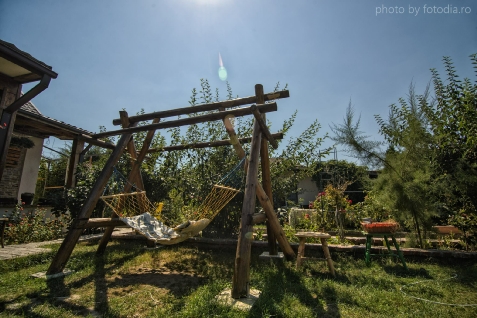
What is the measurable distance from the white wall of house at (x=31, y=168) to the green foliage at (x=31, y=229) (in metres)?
1.48

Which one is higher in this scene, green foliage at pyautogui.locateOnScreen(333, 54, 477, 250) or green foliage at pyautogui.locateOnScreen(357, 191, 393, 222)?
green foliage at pyautogui.locateOnScreen(333, 54, 477, 250)

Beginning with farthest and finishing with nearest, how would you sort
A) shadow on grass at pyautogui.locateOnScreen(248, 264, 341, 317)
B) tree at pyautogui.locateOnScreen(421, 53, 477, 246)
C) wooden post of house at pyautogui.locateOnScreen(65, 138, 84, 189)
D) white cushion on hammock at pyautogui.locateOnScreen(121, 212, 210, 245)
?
1. wooden post of house at pyautogui.locateOnScreen(65, 138, 84, 189)
2. tree at pyautogui.locateOnScreen(421, 53, 477, 246)
3. white cushion on hammock at pyautogui.locateOnScreen(121, 212, 210, 245)
4. shadow on grass at pyautogui.locateOnScreen(248, 264, 341, 317)

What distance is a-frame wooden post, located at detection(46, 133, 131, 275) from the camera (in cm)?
315

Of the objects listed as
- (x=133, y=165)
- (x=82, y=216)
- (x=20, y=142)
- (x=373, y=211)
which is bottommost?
(x=82, y=216)

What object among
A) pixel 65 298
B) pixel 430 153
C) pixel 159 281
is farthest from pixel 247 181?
pixel 430 153

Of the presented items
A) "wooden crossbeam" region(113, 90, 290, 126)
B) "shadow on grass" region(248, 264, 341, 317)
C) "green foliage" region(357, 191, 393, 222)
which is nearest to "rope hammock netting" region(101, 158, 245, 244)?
"wooden crossbeam" region(113, 90, 290, 126)

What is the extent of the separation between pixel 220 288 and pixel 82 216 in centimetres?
213

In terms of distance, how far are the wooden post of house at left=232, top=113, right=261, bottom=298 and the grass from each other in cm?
21

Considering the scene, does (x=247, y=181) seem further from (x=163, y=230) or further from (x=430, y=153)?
(x=430, y=153)

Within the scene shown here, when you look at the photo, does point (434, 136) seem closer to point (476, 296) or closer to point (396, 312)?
point (476, 296)

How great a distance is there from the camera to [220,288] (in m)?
2.62

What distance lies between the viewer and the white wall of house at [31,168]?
748cm

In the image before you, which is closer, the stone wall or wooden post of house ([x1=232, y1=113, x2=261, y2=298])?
wooden post of house ([x1=232, y1=113, x2=261, y2=298])

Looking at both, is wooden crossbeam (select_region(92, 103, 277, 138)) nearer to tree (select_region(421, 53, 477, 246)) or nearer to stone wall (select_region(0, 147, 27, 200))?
tree (select_region(421, 53, 477, 246))
